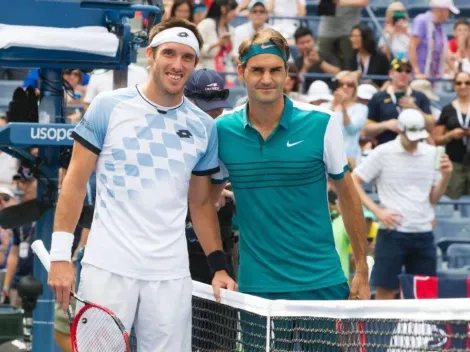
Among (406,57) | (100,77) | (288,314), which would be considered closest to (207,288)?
(288,314)

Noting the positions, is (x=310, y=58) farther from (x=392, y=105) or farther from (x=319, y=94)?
(x=392, y=105)

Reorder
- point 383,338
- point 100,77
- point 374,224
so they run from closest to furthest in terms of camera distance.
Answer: point 383,338 → point 374,224 → point 100,77

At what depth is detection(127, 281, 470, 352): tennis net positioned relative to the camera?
514cm

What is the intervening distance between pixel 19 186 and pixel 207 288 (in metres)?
7.60

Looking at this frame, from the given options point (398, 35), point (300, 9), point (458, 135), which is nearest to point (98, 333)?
point (458, 135)

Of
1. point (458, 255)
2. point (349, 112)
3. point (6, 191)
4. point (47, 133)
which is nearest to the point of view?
point (47, 133)

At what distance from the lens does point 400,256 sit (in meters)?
12.0

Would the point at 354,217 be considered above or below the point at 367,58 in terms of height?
above

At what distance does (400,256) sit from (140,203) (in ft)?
21.6

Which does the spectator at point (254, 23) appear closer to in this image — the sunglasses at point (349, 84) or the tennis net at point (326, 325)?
the sunglasses at point (349, 84)

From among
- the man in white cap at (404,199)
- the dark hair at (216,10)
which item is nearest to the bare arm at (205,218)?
the man in white cap at (404,199)

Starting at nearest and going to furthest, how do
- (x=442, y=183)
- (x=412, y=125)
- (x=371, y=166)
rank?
(x=412, y=125), (x=371, y=166), (x=442, y=183)

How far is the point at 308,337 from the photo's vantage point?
223 inches

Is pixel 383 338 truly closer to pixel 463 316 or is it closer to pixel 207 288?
pixel 463 316
